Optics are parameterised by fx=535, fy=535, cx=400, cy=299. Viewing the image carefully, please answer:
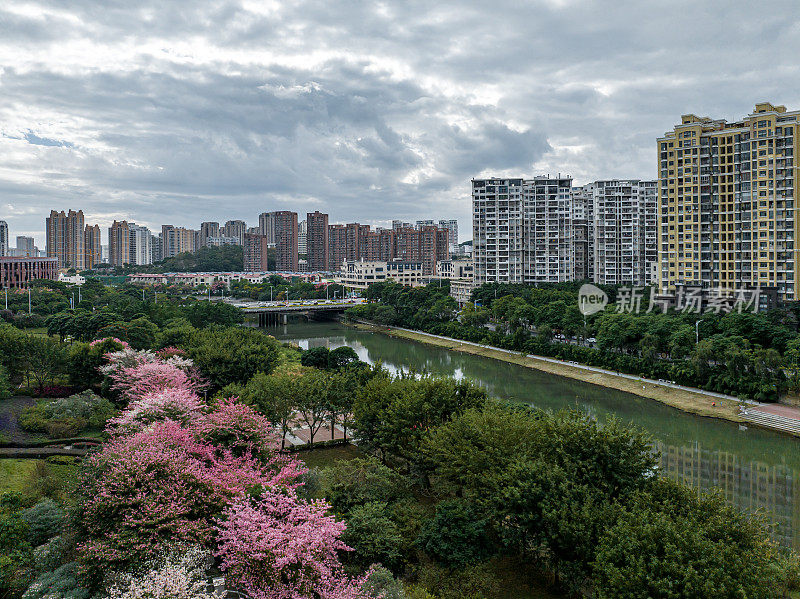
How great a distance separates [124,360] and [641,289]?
1154 inches

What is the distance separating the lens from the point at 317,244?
7581cm

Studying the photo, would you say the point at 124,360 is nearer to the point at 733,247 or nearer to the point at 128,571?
the point at 128,571

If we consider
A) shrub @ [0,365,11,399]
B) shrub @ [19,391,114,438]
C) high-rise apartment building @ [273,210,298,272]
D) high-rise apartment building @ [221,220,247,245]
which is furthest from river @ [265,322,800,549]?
high-rise apartment building @ [221,220,247,245]

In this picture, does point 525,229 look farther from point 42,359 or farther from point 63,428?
point 63,428

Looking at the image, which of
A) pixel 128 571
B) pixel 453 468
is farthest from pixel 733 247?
pixel 128 571

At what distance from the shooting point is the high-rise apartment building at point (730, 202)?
2303cm

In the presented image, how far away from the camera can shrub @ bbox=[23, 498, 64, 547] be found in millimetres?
7000

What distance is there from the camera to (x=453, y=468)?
829 cm

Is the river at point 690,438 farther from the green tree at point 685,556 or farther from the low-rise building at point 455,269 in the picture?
the low-rise building at point 455,269

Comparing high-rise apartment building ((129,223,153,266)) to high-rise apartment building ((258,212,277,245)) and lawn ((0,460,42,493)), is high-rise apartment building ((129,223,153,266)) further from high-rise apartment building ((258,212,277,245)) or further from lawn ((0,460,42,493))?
lawn ((0,460,42,493))

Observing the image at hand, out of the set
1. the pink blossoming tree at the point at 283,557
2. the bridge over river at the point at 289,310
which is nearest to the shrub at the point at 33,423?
the pink blossoming tree at the point at 283,557

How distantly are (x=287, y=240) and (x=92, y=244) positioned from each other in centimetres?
2810

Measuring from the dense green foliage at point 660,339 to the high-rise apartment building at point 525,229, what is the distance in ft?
21.5

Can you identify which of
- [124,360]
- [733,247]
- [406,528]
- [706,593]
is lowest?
[406,528]
